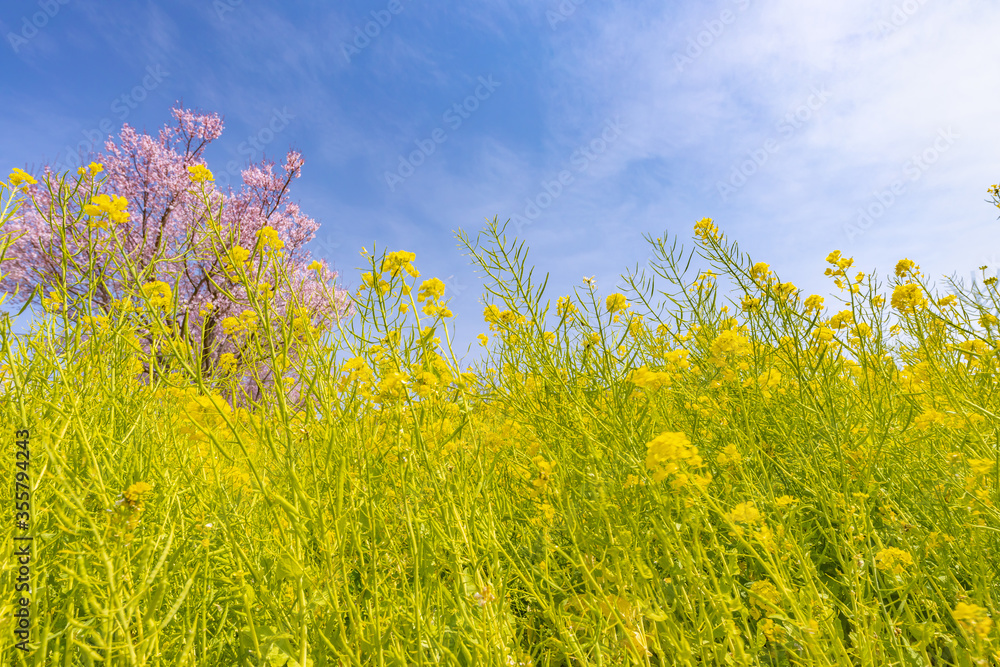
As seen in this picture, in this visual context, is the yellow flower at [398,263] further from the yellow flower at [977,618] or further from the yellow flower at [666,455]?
the yellow flower at [977,618]

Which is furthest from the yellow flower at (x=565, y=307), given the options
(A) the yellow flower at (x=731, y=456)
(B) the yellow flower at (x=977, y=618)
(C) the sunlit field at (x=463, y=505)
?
(B) the yellow flower at (x=977, y=618)

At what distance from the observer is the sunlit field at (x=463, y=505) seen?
1004 millimetres

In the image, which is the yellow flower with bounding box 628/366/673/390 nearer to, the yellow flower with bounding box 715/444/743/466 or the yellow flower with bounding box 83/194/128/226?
the yellow flower with bounding box 715/444/743/466

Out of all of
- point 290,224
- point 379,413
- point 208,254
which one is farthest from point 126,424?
point 290,224

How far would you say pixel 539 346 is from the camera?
1.83 metres

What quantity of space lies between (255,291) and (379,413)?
54 centimetres

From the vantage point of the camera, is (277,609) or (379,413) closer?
(277,609)

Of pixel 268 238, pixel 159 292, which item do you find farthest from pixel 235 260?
pixel 159 292

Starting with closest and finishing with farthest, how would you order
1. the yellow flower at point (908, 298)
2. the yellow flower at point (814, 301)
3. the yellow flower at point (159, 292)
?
the yellow flower at point (159, 292), the yellow flower at point (908, 298), the yellow flower at point (814, 301)

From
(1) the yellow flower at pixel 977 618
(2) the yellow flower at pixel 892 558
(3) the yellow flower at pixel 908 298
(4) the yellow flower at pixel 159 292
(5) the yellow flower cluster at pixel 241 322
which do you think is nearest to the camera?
(1) the yellow flower at pixel 977 618

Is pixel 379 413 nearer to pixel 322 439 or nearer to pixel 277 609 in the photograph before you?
pixel 322 439

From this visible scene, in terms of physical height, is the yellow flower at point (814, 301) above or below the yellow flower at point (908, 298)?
above

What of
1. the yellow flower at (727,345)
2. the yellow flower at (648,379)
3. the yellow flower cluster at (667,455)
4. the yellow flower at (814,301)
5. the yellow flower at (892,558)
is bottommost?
the yellow flower at (892,558)

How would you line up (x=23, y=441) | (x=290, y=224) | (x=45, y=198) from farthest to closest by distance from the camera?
(x=290, y=224)
(x=45, y=198)
(x=23, y=441)
